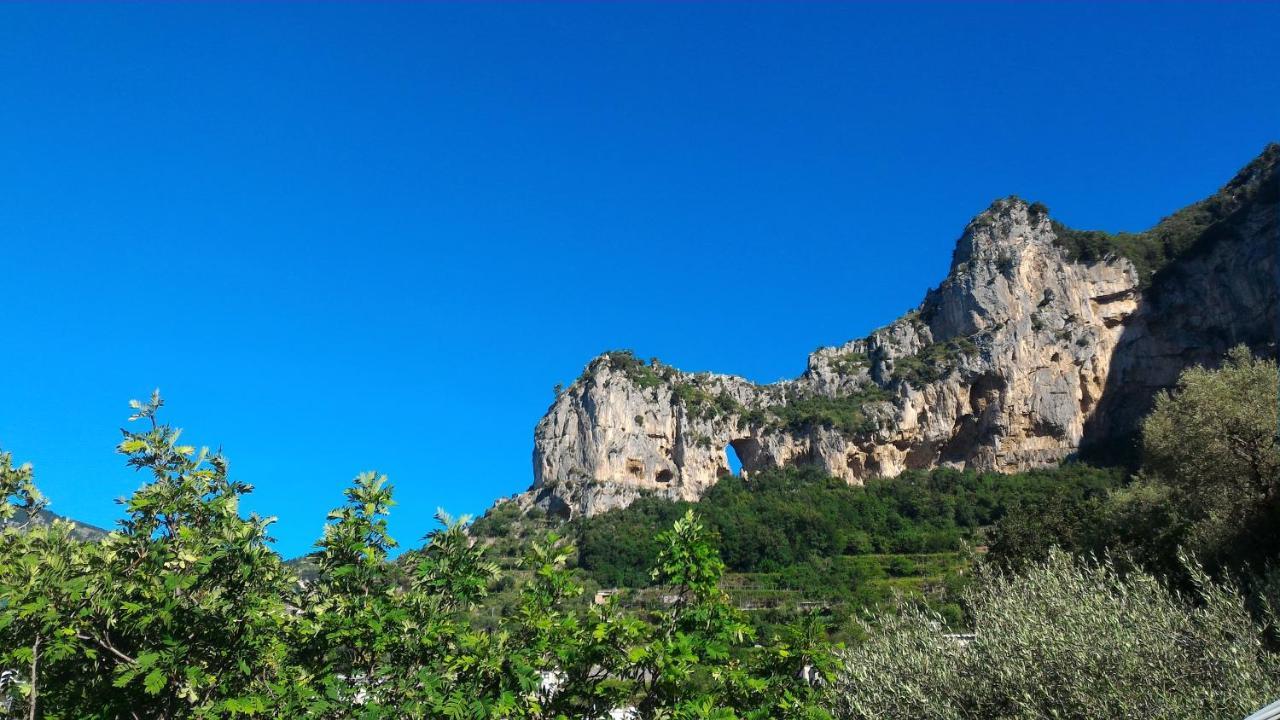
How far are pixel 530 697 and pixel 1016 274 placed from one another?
102370mm

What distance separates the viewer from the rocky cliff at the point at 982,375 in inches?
3287

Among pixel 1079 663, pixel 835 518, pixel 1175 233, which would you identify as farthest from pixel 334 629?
pixel 1175 233

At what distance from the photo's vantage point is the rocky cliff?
83500 millimetres

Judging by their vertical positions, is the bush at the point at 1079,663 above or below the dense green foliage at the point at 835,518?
below

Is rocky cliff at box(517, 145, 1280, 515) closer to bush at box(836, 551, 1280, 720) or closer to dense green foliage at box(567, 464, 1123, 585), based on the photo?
dense green foliage at box(567, 464, 1123, 585)

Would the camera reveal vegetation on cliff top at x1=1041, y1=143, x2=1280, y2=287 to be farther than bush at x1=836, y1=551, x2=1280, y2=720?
Yes

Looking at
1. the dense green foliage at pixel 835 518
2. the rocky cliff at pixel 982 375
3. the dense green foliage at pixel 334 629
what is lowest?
the dense green foliage at pixel 334 629

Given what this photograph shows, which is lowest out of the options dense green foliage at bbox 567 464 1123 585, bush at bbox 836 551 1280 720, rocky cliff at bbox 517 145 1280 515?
bush at bbox 836 551 1280 720

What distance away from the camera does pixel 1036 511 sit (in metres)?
33.6

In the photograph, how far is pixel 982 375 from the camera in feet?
306

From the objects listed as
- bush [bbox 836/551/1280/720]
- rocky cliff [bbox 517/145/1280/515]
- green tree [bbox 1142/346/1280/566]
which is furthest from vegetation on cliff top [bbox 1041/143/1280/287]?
bush [bbox 836/551/1280/720]

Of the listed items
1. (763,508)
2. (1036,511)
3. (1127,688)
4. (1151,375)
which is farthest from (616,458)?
(1127,688)

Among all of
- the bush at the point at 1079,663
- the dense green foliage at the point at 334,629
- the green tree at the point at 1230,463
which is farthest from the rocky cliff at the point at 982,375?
the dense green foliage at the point at 334,629

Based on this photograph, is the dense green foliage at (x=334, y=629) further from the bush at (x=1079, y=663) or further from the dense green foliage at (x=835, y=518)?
the dense green foliage at (x=835, y=518)
